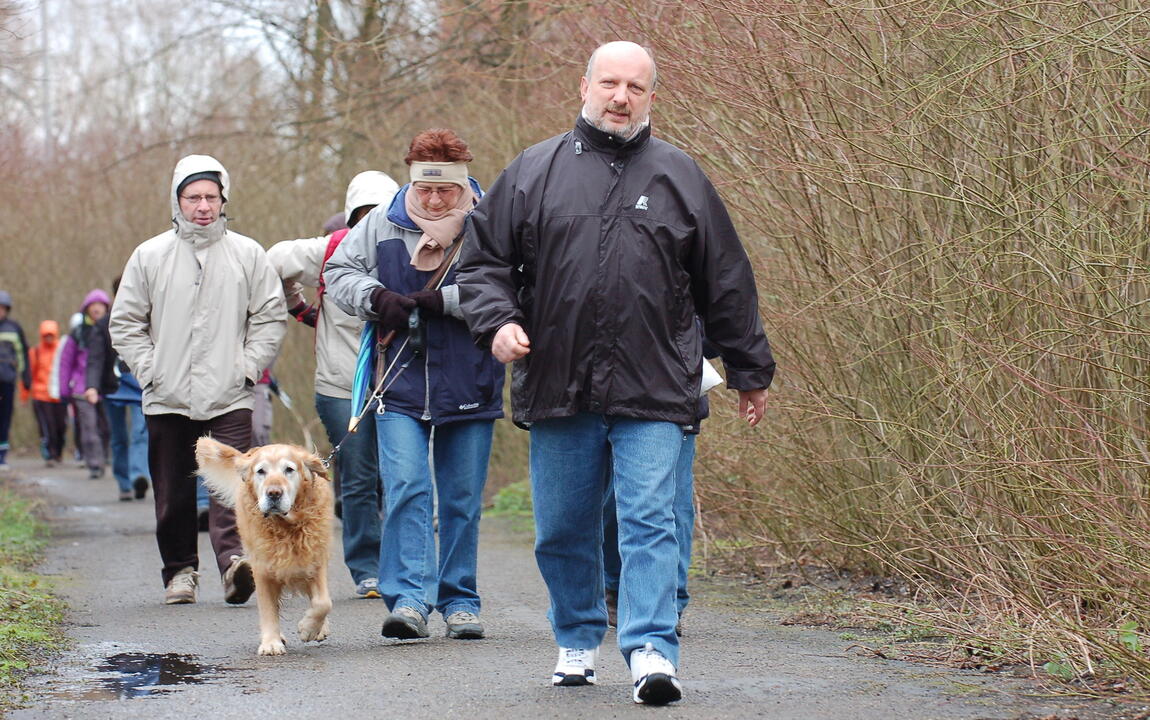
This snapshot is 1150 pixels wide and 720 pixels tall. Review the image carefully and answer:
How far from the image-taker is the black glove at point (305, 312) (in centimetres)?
849

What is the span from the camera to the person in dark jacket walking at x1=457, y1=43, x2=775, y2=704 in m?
5.15

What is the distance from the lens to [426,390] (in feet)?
22.2

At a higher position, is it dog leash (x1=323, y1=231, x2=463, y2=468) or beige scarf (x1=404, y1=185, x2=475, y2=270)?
beige scarf (x1=404, y1=185, x2=475, y2=270)

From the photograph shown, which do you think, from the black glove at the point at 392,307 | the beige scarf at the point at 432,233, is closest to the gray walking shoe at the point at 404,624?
the black glove at the point at 392,307

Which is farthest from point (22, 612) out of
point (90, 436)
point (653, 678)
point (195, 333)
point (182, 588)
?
point (90, 436)

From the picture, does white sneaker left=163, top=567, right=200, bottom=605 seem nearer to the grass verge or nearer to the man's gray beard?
the grass verge

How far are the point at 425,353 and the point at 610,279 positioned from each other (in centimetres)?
183

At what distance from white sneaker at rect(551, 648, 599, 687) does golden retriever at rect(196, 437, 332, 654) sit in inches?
60.9

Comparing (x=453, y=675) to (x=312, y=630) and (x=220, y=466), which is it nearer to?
(x=312, y=630)

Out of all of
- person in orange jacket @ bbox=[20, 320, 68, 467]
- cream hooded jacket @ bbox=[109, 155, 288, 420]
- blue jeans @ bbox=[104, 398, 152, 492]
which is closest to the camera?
A: cream hooded jacket @ bbox=[109, 155, 288, 420]

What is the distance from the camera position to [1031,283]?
6473mm

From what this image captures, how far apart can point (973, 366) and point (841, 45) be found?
1.47 meters

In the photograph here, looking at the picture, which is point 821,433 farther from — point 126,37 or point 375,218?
point 126,37

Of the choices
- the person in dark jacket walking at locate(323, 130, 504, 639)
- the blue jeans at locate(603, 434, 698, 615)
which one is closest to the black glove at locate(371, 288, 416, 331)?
the person in dark jacket walking at locate(323, 130, 504, 639)
